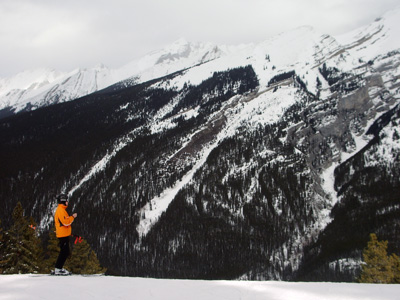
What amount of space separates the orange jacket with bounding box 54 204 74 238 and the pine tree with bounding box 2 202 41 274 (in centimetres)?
1586

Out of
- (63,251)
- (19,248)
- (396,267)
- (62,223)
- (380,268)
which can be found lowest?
(380,268)

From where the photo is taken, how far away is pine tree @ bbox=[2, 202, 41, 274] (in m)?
26.2

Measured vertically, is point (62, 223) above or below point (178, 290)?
above

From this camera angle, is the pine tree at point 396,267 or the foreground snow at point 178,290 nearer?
the foreground snow at point 178,290

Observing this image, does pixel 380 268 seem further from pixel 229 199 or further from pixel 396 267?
pixel 229 199

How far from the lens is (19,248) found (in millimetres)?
26500

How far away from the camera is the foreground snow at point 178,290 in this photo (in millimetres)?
9281

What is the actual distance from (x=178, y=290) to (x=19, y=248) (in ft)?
68.6

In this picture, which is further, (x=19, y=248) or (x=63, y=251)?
(x=19, y=248)

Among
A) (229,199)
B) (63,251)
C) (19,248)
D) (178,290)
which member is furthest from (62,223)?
(229,199)

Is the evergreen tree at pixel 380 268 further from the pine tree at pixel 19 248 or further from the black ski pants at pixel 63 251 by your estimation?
the pine tree at pixel 19 248

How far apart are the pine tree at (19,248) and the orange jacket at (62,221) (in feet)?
52.0

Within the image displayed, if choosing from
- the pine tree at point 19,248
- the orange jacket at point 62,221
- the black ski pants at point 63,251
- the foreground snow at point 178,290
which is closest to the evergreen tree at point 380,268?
the foreground snow at point 178,290

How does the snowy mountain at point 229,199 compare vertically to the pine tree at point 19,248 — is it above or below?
above
